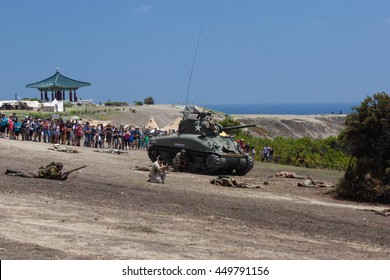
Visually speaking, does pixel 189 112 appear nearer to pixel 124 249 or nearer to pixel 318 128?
pixel 124 249

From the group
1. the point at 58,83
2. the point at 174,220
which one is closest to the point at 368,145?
the point at 174,220

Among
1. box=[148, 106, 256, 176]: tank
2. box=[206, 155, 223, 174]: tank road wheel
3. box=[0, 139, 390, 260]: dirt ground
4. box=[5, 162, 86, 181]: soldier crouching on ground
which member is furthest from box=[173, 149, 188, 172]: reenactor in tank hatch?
box=[5, 162, 86, 181]: soldier crouching on ground

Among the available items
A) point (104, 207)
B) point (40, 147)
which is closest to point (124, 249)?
point (104, 207)

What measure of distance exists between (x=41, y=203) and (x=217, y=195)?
699cm

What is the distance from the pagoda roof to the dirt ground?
62.0m

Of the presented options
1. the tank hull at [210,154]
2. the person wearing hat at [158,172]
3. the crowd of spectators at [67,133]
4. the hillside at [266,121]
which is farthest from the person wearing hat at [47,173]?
the hillside at [266,121]

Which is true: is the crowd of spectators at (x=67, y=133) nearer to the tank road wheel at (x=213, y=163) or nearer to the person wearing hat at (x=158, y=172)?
the tank road wheel at (x=213, y=163)

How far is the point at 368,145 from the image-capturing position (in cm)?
2627

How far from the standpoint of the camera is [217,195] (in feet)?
76.2

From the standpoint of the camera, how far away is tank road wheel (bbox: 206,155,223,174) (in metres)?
30.6

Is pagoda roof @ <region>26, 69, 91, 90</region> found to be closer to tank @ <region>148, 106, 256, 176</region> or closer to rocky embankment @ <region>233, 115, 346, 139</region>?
rocky embankment @ <region>233, 115, 346, 139</region>

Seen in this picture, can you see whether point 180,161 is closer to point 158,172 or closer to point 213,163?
point 213,163

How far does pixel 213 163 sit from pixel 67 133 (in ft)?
46.8

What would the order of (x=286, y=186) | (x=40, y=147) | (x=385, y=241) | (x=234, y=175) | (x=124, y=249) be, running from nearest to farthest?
(x=124, y=249) → (x=385, y=241) → (x=286, y=186) → (x=234, y=175) → (x=40, y=147)
